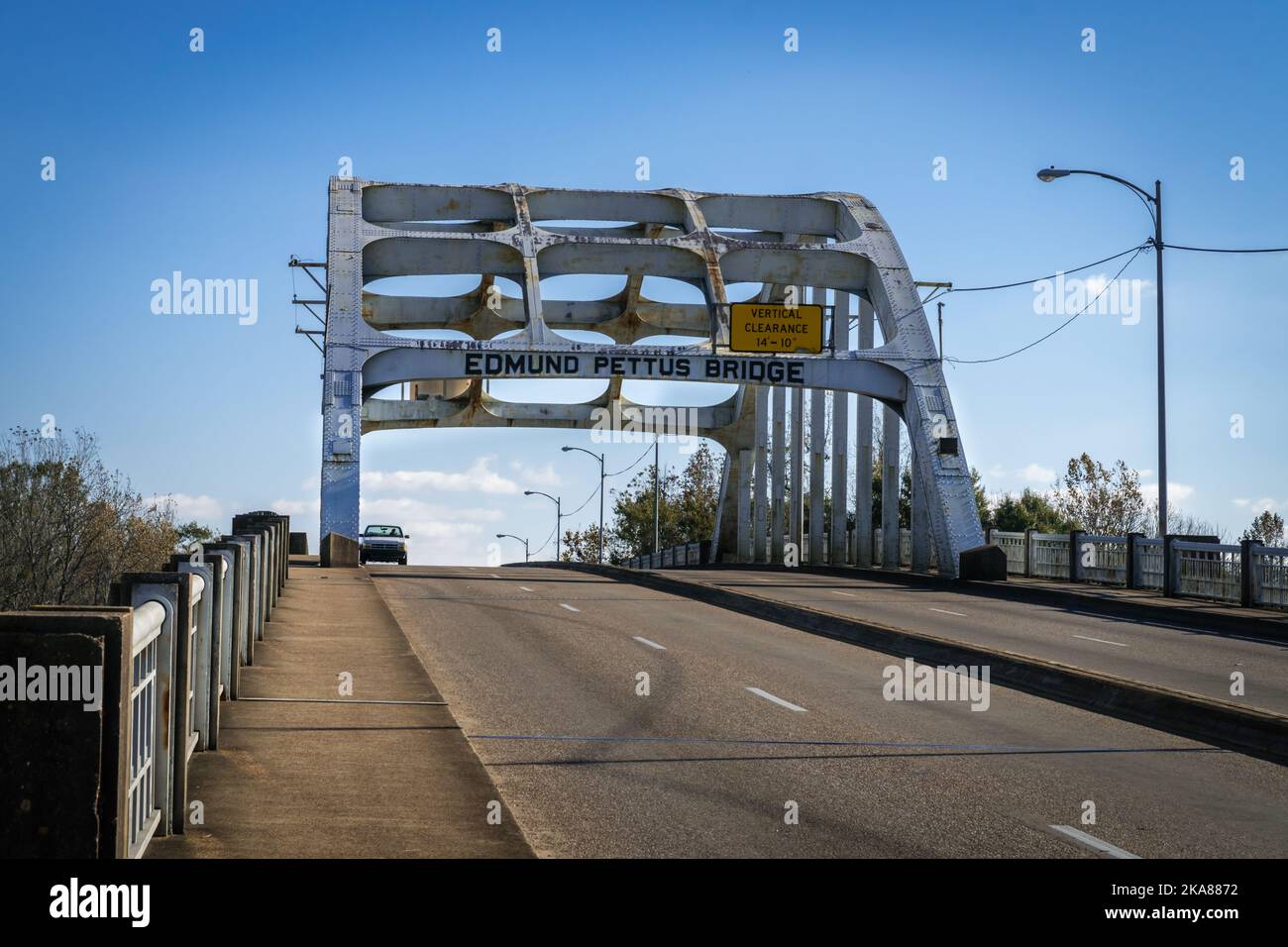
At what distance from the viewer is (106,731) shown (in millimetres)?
4977

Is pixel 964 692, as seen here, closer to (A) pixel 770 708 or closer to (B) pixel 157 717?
(A) pixel 770 708

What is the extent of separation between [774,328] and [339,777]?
37.8 meters

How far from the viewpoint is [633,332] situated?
63.8 meters

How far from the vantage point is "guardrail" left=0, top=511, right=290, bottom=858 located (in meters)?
4.72

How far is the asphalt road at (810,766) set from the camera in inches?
319

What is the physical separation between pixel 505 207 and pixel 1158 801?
4602 cm

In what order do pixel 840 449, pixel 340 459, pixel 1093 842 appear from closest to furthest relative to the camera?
pixel 1093 842, pixel 340 459, pixel 840 449

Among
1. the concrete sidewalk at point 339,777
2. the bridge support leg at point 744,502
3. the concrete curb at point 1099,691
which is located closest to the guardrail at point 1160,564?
the concrete curb at point 1099,691

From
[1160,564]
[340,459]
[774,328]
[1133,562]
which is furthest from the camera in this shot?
[774,328]

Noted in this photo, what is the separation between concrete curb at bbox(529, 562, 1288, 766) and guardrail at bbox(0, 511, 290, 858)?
27.5ft

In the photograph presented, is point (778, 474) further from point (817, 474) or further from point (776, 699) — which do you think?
point (776, 699)

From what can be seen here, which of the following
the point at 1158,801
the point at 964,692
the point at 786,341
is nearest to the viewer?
the point at 1158,801

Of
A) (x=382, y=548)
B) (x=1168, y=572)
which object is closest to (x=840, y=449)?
(x=382, y=548)
